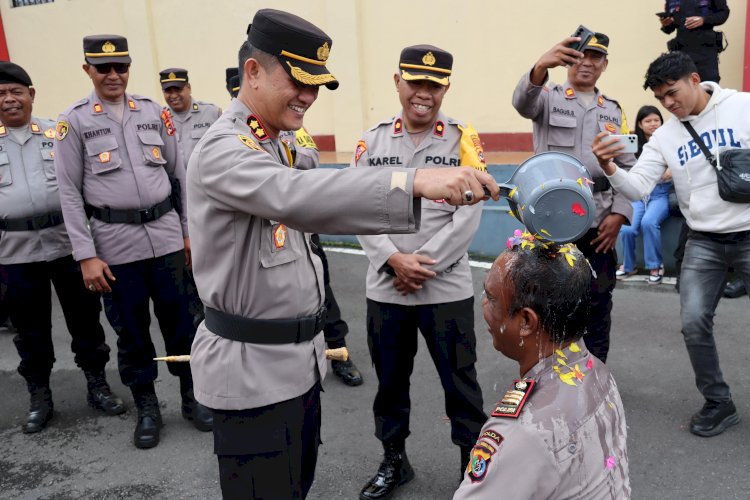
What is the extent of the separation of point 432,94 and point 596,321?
1745 mm

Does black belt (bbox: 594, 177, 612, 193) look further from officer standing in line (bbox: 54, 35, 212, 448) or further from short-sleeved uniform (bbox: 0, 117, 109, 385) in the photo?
short-sleeved uniform (bbox: 0, 117, 109, 385)

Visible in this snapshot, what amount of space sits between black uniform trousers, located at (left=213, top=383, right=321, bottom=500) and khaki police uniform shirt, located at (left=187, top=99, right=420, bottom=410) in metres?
0.05

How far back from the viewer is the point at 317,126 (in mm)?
9789

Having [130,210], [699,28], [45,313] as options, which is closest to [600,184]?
[130,210]

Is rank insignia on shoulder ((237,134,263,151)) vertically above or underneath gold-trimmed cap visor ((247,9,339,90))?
underneath

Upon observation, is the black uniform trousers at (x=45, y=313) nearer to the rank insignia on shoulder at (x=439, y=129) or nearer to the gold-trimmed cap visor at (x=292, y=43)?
the rank insignia on shoulder at (x=439, y=129)

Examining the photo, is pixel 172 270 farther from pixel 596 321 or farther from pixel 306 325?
pixel 596 321

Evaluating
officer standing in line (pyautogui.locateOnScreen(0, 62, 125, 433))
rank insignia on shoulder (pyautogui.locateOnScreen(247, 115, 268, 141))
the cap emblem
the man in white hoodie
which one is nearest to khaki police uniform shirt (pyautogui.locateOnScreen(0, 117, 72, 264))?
officer standing in line (pyautogui.locateOnScreen(0, 62, 125, 433))

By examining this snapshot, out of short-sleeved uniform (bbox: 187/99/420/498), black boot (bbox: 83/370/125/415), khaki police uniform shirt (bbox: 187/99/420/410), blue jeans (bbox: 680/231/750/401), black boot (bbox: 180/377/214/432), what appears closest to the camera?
khaki police uniform shirt (bbox: 187/99/420/410)

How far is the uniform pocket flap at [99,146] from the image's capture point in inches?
150

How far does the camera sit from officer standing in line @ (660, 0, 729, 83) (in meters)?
6.23

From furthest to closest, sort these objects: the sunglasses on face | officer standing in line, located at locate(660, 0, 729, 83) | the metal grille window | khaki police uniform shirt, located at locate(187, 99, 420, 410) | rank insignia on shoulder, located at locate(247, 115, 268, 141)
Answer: the metal grille window < officer standing in line, located at locate(660, 0, 729, 83) < the sunglasses on face < rank insignia on shoulder, located at locate(247, 115, 268, 141) < khaki police uniform shirt, located at locate(187, 99, 420, 410)

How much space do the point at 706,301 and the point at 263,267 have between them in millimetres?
2740

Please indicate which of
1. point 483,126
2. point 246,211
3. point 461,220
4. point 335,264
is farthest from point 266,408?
point 483,126
